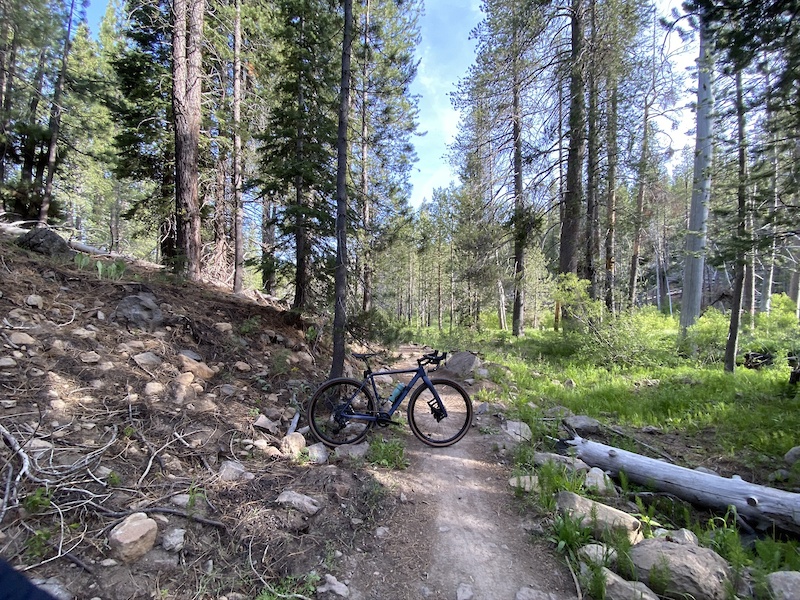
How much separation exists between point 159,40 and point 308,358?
975 centimetres

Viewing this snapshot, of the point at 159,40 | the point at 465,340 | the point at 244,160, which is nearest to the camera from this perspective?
the point at 159,40

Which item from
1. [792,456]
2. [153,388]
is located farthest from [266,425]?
[792,456]

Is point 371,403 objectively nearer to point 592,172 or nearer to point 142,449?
point 142,449

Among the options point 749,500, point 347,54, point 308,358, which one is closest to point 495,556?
point 749,500

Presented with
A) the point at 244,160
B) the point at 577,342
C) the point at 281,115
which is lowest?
the point at 577,342

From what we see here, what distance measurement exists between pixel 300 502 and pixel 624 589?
2435 millimetres

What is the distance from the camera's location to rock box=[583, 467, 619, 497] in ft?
12.1

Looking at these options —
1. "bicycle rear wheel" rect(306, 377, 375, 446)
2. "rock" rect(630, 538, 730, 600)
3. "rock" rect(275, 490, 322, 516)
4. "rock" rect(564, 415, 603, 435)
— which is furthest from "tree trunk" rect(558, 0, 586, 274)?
"rock" rect(275, 490, 322, 516)

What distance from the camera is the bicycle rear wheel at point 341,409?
4.52 metres

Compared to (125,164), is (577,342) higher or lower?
lower

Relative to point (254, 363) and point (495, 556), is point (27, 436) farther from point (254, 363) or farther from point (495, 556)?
point (495, 556)

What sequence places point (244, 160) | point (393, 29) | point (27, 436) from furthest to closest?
point (393, 29), point (244, 160), point (27, 436)

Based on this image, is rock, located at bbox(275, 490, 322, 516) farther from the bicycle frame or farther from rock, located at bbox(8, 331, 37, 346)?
rock, located at bbox(8, 331, 37, 346)

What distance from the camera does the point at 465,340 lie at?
43.1ft
